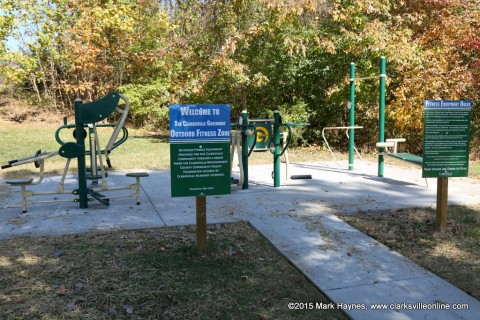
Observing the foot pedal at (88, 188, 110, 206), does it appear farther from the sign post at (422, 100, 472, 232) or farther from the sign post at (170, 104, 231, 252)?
the sign post at (422, 100, 472, 232)

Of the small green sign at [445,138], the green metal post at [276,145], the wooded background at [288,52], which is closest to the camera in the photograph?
the small green sign at [445,138]

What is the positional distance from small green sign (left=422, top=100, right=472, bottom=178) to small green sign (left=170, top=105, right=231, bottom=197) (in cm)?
209

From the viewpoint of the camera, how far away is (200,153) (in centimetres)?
404

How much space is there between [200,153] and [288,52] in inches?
333

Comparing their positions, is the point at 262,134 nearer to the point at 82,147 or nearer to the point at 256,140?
the point at 256,140

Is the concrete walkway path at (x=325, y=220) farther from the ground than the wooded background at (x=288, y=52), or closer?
closer

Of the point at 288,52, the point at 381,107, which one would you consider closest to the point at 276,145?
the point at 381,107

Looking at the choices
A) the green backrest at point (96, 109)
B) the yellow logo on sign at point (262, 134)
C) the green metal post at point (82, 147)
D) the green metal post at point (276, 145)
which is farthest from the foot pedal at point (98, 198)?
the yellow logo on sign at point (262, 134)

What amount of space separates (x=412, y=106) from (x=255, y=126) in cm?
568

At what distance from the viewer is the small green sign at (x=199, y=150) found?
3954 mm

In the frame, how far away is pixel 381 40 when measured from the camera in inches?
446

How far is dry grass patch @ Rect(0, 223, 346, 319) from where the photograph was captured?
3176 millimetres

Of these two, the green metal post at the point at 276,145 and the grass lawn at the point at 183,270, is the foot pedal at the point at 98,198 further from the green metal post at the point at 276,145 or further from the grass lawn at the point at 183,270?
the green metal post at the point at 276,145

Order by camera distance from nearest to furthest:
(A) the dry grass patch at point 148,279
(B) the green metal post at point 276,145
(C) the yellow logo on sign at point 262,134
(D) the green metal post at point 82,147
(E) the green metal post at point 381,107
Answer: (A) the dry grass patch at point 148,279 < (D) the green metal post at point 82,147 < (B) the green metal post at point 276,145 < (C) the yellow logo on sign at point 262,134 < (E) the green metal post at point 381,107
